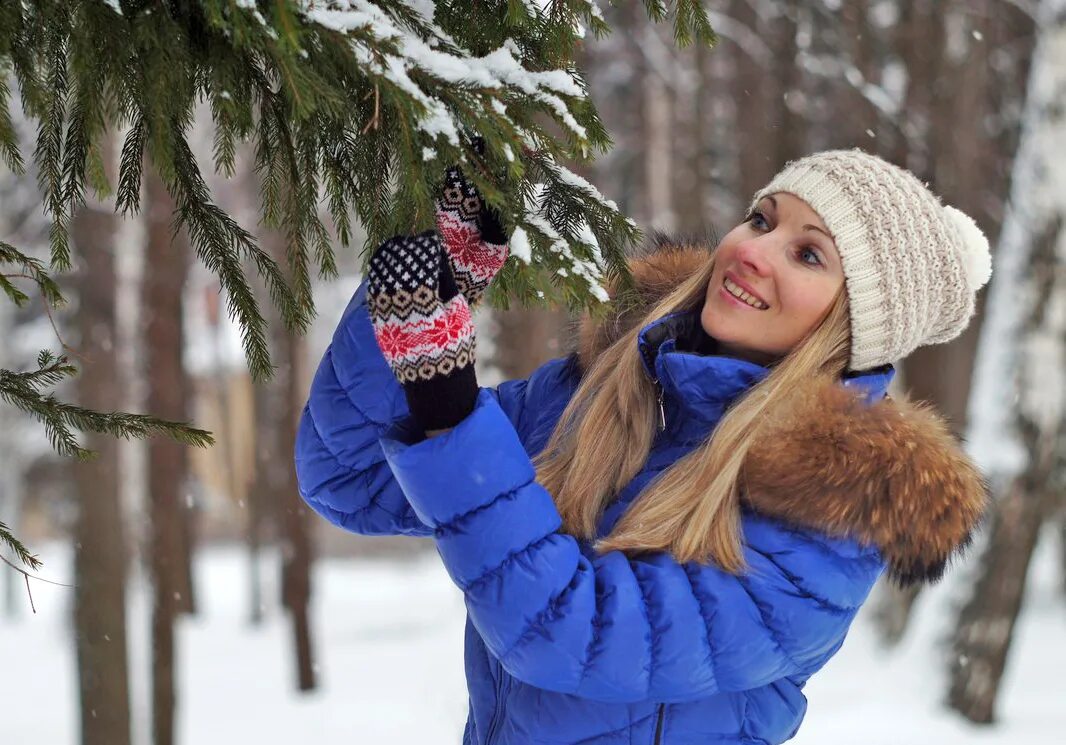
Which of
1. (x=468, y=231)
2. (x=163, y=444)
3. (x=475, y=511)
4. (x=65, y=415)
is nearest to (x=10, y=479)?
(x=163, y=444)

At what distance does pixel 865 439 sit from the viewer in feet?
6.16

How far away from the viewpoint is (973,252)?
7.35ft

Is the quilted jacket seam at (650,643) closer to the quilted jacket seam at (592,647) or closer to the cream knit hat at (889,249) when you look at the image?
the quilted jacket seam at (592,647)

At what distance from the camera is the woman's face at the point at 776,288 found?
6.93 feet

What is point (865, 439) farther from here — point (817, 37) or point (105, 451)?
point (817, 37)

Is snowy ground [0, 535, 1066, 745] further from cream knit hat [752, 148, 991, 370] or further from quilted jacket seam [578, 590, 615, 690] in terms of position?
quilted jacket seam [578, 590, 615, 690]

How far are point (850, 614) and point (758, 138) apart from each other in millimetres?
12390

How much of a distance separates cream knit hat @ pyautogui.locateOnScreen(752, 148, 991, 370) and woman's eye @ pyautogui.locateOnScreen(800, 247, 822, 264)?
5 cm

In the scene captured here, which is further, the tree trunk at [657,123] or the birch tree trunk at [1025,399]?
the tree trunk at [657,123]

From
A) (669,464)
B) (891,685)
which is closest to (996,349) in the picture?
(891,685)

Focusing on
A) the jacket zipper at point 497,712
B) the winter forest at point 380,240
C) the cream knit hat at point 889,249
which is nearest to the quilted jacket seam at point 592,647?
the jacket zipper at point 497,712

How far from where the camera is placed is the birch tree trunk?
273 inches

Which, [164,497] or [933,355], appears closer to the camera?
[164,497]

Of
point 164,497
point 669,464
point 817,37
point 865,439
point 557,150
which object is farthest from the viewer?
point 817,37
